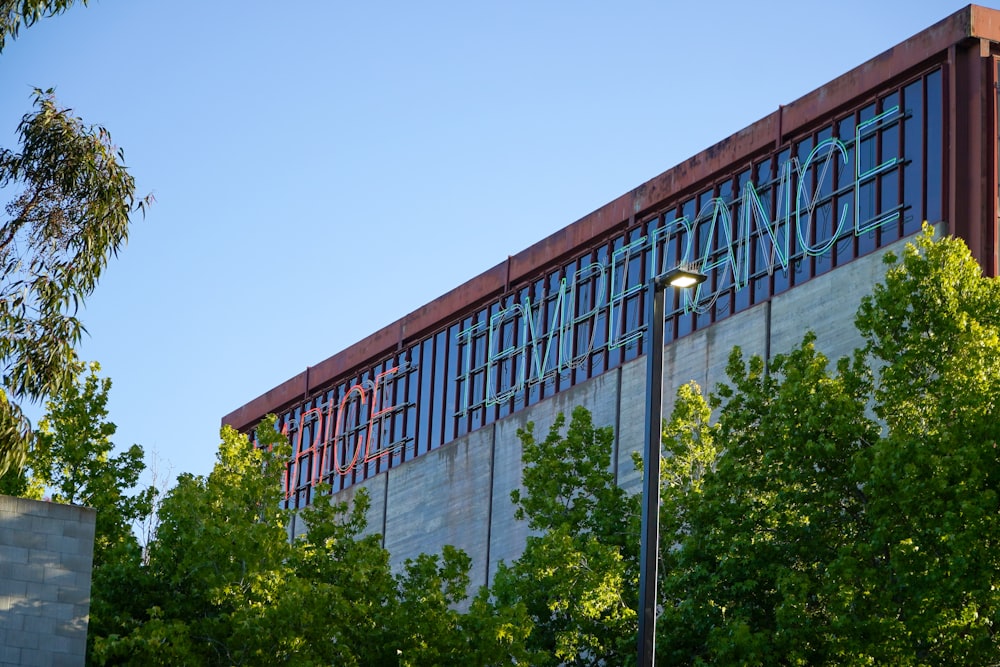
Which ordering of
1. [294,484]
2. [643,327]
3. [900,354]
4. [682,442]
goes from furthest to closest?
[294,484]
[643,327]
[682,442]
[900,354]

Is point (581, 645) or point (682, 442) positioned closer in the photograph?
point (581, 645)

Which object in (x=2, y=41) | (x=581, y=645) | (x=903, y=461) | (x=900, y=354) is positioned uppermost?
(x=2, y=41)

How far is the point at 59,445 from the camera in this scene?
35.2 meters

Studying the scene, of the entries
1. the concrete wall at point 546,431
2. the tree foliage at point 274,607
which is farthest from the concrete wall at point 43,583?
the concrete wall at point 546,431

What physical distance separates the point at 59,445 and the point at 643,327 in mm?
25257

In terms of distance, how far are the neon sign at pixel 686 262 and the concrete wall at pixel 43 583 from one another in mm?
20335

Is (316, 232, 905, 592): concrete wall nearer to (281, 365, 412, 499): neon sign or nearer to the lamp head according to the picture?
(281, 365, 412, 499): neon sign

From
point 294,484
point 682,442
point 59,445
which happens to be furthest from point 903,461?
point 294,484

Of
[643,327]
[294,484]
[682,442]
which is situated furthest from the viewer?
[294,484]

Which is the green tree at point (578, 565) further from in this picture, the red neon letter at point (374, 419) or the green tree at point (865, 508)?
the red neon letter at point (374, 419)

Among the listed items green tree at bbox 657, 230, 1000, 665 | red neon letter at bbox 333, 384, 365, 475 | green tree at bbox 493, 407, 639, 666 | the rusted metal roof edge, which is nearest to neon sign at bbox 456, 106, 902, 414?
the rusted metal roof edge

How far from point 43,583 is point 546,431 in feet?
109

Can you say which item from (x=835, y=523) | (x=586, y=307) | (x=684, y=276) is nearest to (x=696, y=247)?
(x=586, y=307)

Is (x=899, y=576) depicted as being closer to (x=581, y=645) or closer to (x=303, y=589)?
(x=581, y=645)
